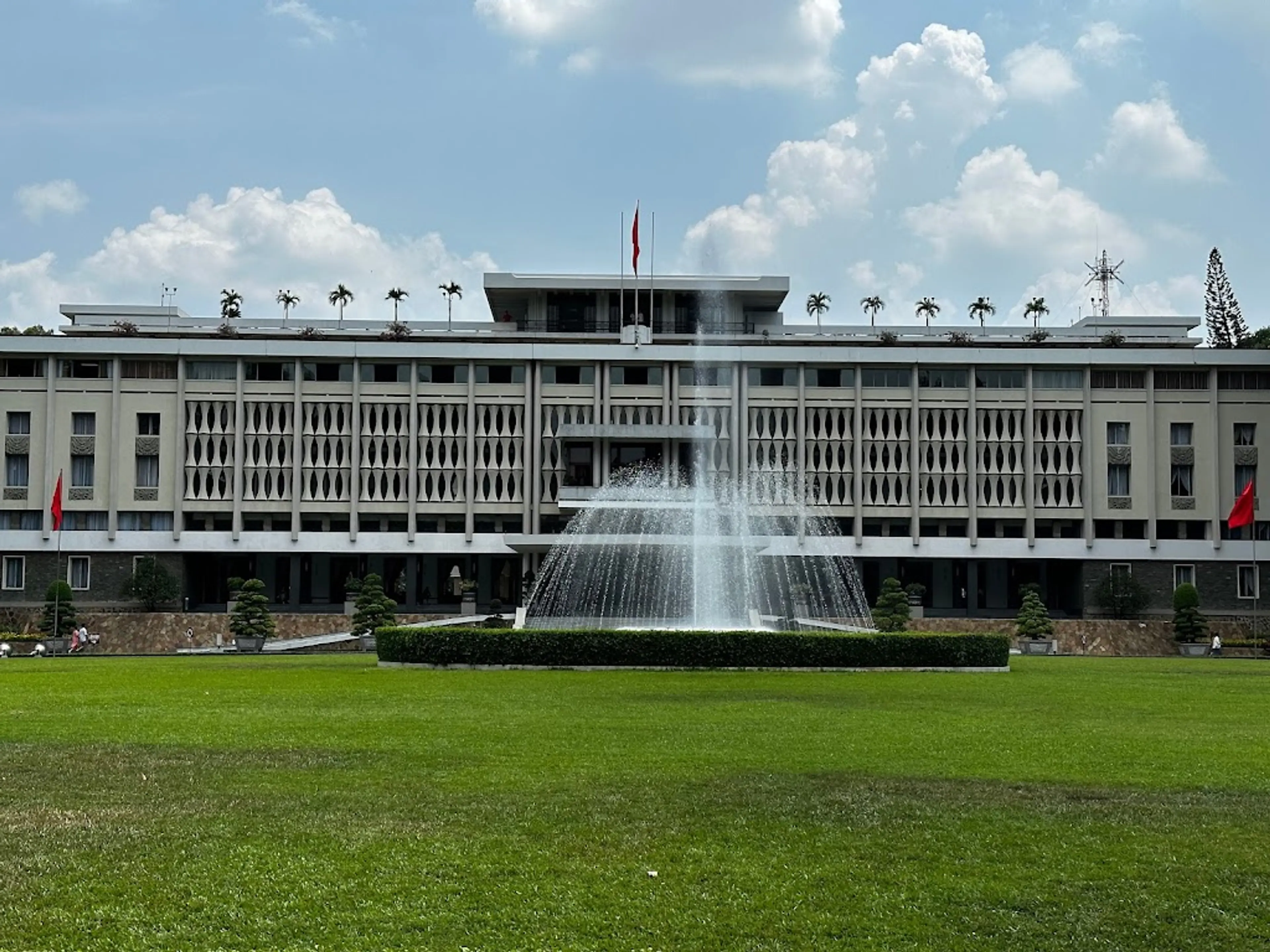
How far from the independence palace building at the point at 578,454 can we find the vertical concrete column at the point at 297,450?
6.0 inches

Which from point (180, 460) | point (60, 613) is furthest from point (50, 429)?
point (60, 613)

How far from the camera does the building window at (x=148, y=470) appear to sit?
7200 centimetres

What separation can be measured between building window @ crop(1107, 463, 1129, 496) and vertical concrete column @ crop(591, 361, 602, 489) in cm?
2549

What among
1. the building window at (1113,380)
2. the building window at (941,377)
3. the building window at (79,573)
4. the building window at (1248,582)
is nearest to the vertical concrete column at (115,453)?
the building window at (79,573)

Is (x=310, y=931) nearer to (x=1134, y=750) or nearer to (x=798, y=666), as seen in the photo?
(x=1134, y=750)

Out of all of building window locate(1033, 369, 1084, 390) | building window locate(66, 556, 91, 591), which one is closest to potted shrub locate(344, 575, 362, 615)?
building window locate(66, 556, 91, 591)

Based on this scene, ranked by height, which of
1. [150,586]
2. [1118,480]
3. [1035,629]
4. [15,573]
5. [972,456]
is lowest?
[1035,629]

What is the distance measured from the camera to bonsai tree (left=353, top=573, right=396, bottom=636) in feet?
196

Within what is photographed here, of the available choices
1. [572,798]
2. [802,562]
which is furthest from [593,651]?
[802,562]

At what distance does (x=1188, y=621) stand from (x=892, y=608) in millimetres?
12711

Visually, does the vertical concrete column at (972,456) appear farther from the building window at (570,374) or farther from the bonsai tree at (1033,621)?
the building window at (570,374)

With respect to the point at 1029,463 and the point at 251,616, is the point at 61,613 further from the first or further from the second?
the point at 1029,463

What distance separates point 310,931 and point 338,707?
14.6m

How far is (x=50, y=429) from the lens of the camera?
71188mm
